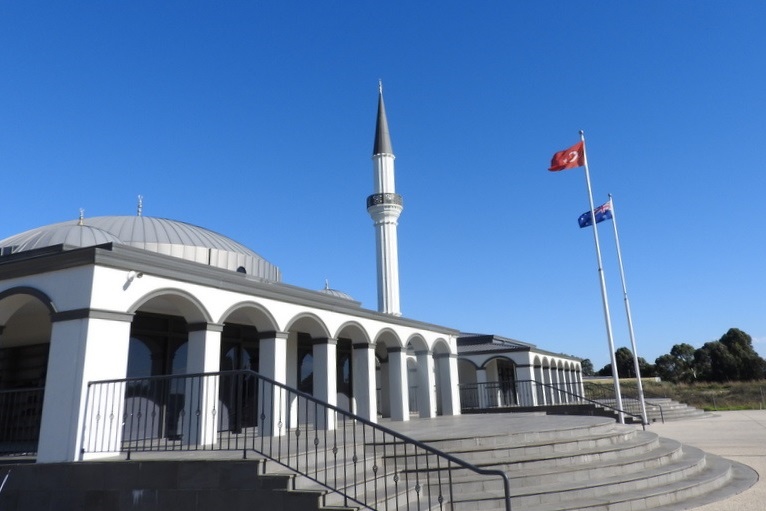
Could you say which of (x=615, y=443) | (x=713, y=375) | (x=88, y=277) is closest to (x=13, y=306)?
(x=88, y=277)

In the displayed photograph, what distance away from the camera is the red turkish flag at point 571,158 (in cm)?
2009

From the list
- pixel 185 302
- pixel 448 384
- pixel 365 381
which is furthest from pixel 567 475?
pixel 448 384

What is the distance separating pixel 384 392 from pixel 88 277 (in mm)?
14801

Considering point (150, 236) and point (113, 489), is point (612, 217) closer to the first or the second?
point (150, 236)

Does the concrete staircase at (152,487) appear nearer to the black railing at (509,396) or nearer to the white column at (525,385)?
the black railing at (509,396)

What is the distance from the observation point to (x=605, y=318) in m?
19.0

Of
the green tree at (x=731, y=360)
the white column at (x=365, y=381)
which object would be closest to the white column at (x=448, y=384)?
the white column at (x=365, y=381)

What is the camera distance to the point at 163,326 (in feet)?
42.3

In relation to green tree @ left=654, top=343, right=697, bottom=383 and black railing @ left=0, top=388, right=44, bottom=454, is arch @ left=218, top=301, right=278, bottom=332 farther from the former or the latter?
green tree @ left=654, top=343, right=697, bottom=383

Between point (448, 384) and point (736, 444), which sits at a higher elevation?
point (448, 384)

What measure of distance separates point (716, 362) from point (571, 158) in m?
51.6

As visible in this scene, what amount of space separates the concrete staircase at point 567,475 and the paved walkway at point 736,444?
28 cm

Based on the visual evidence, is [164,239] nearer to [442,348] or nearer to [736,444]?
[442,348]

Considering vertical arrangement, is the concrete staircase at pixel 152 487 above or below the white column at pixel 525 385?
below
